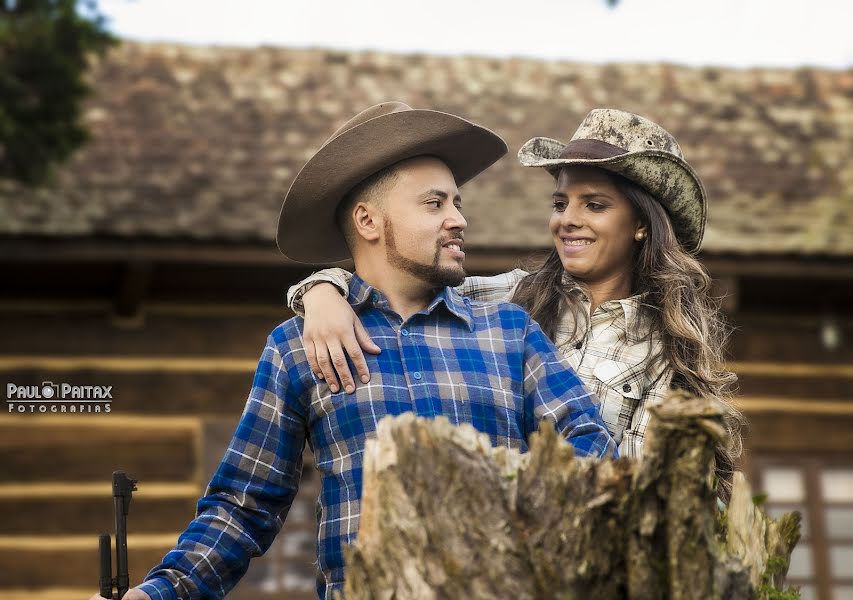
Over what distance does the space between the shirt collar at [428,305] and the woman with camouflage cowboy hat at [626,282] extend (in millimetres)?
110

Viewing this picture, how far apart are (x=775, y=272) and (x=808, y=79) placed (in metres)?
3.34

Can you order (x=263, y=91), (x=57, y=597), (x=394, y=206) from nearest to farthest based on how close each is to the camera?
1. (x=394, y=206)
2. (x=57, y=597)
3. (x=263, y=91)

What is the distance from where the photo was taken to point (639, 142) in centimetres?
360

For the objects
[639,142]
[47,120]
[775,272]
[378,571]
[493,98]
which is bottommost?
[378,571]

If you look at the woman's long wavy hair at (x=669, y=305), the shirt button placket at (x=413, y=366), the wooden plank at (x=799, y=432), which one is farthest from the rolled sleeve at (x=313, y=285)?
the wooden plank at (x=799, y=432)

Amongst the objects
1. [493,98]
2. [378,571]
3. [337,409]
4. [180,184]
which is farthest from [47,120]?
[378,571]

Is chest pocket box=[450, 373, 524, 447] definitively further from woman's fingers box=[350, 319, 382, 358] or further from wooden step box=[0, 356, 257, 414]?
wooden step box=[0, 356, 257, 414]

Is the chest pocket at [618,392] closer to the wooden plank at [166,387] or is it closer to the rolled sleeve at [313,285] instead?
the rolled sleeve at [313,285]

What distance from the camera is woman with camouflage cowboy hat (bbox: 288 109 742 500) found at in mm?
3316

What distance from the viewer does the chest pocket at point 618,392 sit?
3287 millimetres

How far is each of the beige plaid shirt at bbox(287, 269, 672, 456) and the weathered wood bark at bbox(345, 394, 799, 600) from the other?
1070mm

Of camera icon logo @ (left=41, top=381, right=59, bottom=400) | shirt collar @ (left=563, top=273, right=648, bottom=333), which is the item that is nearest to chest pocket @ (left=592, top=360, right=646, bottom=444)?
shirt collar @ (left=563, top=273, right=648, bottom=333)

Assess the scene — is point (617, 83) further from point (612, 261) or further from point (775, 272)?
point (612, 261)

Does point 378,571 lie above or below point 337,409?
below
